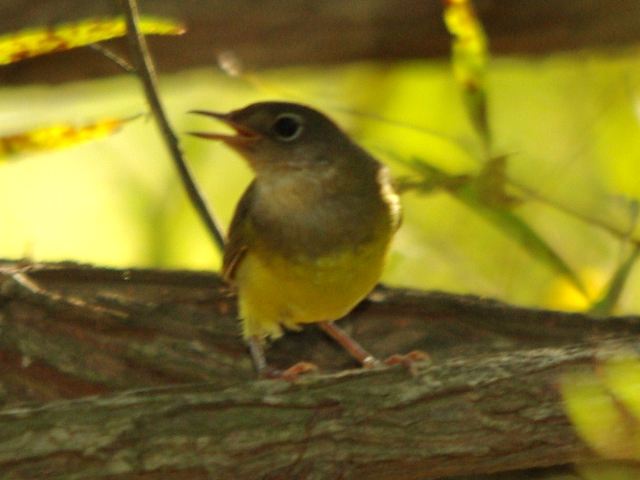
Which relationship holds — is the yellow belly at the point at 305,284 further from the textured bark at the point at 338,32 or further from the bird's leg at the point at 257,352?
the textured bark at the point at 338,32

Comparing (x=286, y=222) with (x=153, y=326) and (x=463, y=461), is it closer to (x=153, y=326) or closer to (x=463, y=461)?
(x=153, y=326)

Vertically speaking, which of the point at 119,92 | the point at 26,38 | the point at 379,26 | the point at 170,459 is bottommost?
the point at 170,459

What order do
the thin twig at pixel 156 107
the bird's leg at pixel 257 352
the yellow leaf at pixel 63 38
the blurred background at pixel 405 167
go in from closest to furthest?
the yellow leaf at pixel 63 38 < the thin twig at pixel 156 107 < the bird's leg at pixel 257 352 < the blurred background at pixel 405 167

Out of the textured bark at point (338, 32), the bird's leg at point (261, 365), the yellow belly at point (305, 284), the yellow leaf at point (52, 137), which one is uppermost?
the textured bark at point (338, 32)

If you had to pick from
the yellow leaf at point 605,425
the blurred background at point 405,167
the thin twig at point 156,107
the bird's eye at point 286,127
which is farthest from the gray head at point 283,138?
the yellow leaf at point 605,425

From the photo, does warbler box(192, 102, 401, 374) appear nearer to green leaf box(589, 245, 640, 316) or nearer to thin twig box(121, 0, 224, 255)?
thin twig box(121, 0, 224, 255)

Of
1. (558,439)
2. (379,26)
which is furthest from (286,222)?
(379,26)
